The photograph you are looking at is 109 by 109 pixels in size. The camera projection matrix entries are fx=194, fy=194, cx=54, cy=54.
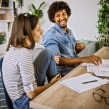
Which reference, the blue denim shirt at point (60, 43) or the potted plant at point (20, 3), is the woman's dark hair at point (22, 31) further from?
the potted plant at point (20, 3)

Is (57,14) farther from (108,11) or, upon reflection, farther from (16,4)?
(16,4)

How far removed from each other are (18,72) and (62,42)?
799 millimetres

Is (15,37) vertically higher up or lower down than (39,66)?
higher up

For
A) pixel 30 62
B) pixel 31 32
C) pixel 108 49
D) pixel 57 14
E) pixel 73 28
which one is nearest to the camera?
pixel 30 62

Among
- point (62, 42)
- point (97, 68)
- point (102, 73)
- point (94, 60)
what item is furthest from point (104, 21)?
point (102, 73)

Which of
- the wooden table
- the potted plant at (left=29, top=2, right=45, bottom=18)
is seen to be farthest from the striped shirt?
the potted plant at (left=29, top=2, right=45, bottom=18)

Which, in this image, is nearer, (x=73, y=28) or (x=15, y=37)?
(x=15, y=37)

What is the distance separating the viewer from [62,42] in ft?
6.30

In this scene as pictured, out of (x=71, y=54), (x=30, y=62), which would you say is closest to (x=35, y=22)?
(x=30, y=62)

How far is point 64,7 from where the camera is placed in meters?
2.16

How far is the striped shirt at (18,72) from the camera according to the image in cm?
116

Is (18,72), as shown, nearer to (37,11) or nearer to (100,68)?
(100,68)

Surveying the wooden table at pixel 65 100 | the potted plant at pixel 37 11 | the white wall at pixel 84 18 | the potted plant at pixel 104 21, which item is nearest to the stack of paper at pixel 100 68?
the wooden table at pixel 65 100

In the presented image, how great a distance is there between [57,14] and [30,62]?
1.06m
